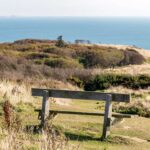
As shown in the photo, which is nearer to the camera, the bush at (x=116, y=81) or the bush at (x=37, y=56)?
the bush at (x=116, y=81)

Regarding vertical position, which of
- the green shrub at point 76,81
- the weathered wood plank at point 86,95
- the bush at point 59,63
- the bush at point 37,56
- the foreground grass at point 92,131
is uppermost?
the bush at point 37,56

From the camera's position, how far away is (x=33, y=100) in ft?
63.0

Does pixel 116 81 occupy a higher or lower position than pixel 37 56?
lower

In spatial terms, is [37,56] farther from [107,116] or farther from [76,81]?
[107,116]

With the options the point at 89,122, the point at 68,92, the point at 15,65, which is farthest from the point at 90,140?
the point at 15,65

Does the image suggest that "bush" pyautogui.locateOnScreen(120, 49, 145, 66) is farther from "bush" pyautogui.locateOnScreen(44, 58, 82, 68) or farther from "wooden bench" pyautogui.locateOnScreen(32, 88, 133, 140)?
"wooden bench" pyautogui.locateOnScreen(32, 88, 133, 140)

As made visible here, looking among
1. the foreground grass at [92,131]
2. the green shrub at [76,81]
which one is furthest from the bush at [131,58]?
the foreground grass at [92,131]

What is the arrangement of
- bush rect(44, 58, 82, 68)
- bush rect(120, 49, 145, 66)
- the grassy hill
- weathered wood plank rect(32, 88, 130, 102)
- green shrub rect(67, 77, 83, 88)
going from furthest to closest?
bush rect(120, 49, 145, 66) < bush rect(44, 58, 82, 68) < green shrub rect(67, 77, 83, 88) < weathered wood plank rect(32, 88, 130, 102) < the grassy hill

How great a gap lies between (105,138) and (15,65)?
26.9 m

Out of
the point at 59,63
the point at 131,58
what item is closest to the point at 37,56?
the point at 59,63

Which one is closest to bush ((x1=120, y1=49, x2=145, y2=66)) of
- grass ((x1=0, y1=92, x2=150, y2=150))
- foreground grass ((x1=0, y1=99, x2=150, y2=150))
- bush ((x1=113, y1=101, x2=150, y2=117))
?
bush ((x1=113, y1=101, x2=150, y2=117))

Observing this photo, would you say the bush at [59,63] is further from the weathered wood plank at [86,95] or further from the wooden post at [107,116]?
the wooden post at [107,116]

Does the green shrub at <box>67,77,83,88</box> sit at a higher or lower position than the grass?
higher

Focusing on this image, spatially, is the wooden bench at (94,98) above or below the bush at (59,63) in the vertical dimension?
below
